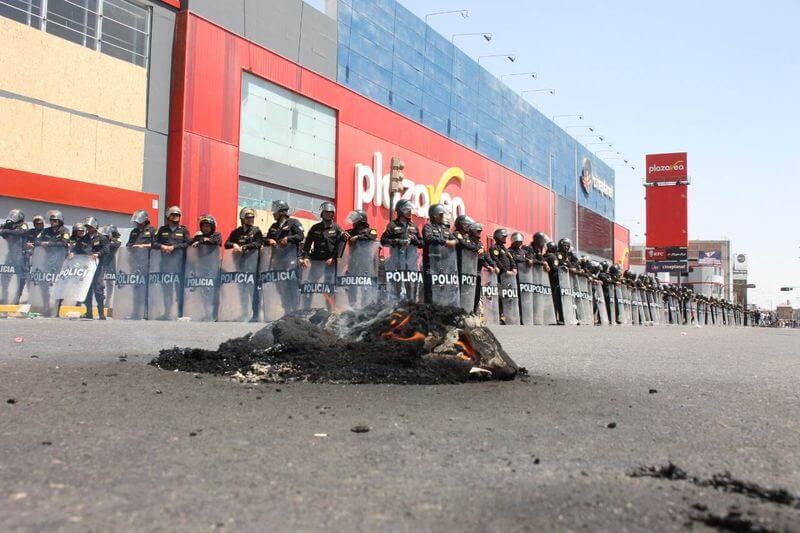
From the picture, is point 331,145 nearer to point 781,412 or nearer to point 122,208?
point 122,208

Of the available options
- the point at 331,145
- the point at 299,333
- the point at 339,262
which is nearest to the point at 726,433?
the point at 299,333

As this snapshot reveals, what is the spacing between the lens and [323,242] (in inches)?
556

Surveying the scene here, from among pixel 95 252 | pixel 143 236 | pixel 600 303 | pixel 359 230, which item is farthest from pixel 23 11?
pixel 600 303

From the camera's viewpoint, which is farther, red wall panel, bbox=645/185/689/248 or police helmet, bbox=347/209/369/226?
red wall panel, bbox=645/185/689/248

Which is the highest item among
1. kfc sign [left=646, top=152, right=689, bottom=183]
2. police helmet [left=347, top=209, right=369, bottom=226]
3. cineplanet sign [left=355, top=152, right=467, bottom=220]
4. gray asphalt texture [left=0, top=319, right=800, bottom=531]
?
kfc sign [left=646, top=152, right=689, bottom=183]

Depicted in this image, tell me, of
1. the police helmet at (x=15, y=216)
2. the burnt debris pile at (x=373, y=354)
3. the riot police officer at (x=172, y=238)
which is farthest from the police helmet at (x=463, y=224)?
Result: the police helmet at (x=15, y=216)

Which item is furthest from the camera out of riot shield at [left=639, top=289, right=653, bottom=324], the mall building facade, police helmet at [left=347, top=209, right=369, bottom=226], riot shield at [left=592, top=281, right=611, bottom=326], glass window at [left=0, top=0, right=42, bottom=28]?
riot shield at [left=639, top=289, right=653, bottom=324]

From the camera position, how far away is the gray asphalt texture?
2.24m

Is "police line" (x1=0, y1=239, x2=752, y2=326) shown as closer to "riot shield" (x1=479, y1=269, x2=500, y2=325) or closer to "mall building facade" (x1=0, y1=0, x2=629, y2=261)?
"riot shield" (x1=479, y1=269, x2=500, y2=325)

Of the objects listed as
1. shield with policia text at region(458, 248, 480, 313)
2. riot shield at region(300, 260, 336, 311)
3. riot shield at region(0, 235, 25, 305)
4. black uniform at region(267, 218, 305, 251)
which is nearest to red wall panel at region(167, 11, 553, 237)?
riot shield at region(0, 235, 25, 305)

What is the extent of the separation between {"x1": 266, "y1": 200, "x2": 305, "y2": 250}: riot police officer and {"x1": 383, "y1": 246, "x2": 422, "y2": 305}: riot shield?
1867mm

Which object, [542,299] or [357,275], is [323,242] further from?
[542,299]

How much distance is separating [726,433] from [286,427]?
228cm

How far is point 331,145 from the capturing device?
103 ft
